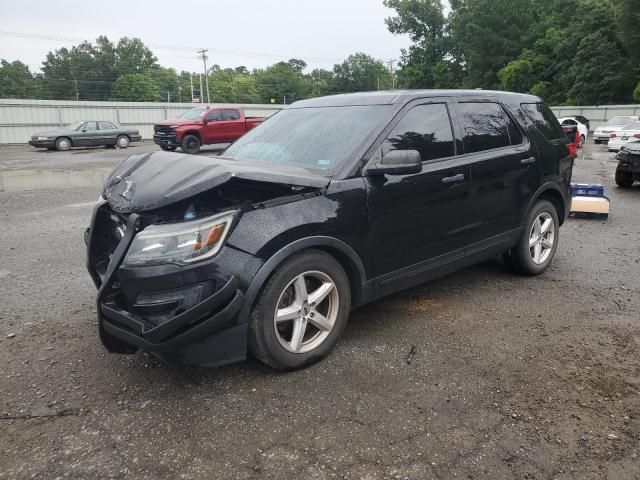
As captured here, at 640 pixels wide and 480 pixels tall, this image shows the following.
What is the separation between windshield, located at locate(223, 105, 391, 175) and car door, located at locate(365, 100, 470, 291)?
225mm

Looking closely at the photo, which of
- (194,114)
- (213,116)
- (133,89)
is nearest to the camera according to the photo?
(213,116)

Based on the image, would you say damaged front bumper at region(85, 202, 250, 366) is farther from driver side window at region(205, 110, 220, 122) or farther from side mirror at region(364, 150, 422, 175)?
driver side window at region(205, 110, 220, 122)

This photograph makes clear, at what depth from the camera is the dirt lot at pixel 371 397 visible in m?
2.47

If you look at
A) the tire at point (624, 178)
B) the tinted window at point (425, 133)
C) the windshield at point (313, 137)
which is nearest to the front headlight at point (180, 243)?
the windshield at point (313, 137)

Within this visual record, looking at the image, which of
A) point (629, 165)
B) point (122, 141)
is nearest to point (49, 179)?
point (122, 141)

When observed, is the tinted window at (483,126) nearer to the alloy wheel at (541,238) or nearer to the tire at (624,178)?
the alloy wheel at (541,238)

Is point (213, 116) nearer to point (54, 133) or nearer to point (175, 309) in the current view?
point (54, 133)

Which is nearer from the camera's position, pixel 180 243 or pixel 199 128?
pixel 180 243

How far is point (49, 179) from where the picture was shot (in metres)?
13.5

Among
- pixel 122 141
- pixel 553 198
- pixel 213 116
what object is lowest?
pixel 553 198

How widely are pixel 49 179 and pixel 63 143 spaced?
11.5 meters

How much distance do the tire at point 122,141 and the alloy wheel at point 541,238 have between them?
24.1m

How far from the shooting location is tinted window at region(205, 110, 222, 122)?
21828mm

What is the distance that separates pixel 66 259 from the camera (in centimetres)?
589
